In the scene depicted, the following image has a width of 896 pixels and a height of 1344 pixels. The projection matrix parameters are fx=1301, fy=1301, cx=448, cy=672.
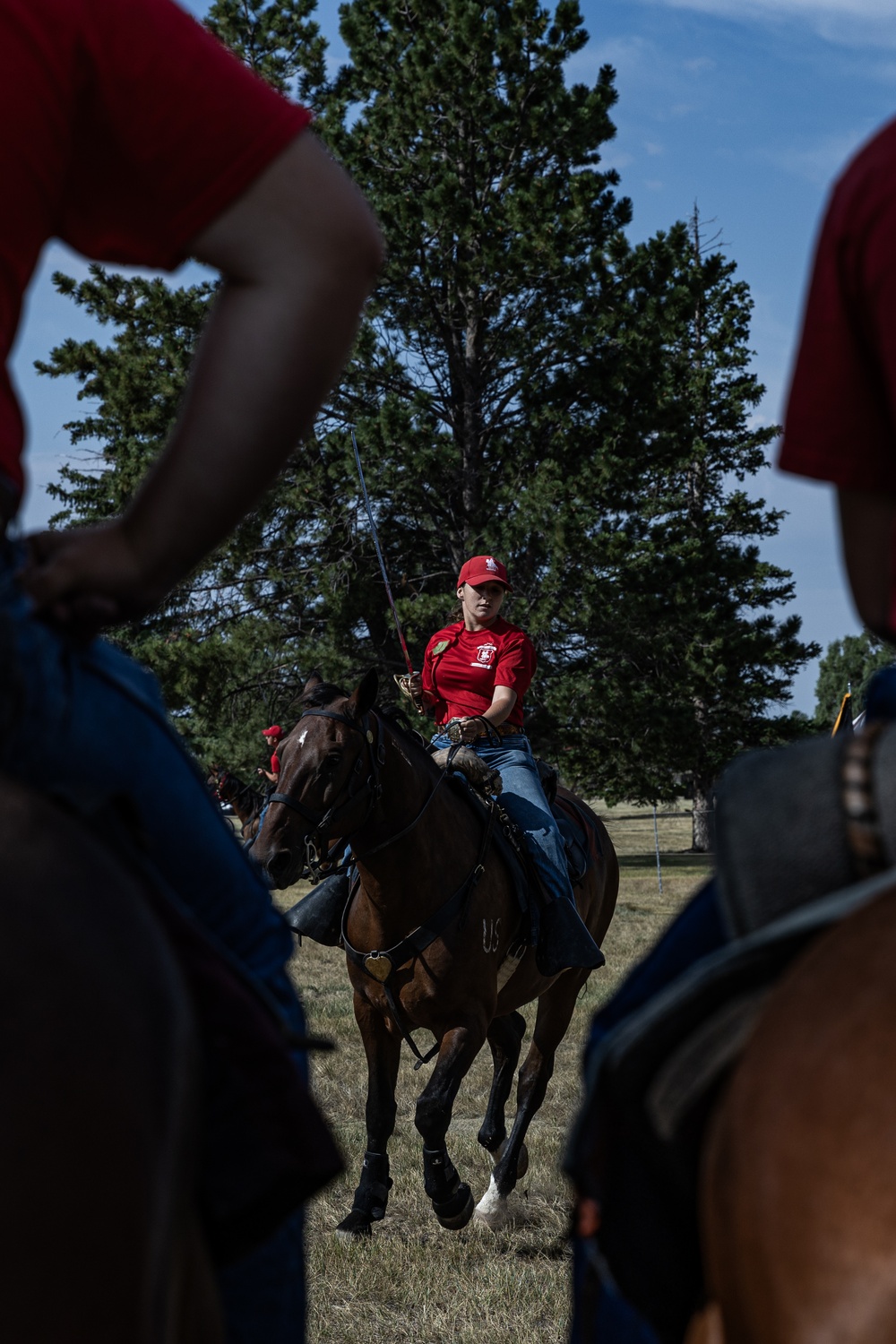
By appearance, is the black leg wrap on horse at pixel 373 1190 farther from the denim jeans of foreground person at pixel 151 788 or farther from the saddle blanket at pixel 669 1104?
the saddle blanket at pixel 669 1104

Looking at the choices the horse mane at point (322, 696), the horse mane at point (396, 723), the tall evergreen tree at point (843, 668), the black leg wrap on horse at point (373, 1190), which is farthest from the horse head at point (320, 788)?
the tall evergreen tree at point (843, 668)

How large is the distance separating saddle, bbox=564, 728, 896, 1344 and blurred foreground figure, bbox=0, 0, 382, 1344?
281 millimetres

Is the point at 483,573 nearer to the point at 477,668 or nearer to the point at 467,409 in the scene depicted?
the point at 477,668

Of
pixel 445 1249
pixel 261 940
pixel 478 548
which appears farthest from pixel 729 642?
pixel 261 940

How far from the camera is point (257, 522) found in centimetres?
1942

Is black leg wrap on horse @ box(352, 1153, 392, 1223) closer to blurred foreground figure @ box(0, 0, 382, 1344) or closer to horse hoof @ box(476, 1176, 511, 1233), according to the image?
horse hoof @ box(476, 1176, 511, 1233)

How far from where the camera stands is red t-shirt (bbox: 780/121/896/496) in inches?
48.4

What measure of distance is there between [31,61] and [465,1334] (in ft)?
14.7

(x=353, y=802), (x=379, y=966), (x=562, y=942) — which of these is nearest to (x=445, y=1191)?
(x=379, y=966)

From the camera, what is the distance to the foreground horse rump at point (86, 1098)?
88 cm

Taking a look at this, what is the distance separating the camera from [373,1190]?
5445 millimetres

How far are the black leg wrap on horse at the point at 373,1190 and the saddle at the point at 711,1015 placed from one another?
4474 mm

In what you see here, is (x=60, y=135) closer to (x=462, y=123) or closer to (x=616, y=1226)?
(x=616, y=1226)

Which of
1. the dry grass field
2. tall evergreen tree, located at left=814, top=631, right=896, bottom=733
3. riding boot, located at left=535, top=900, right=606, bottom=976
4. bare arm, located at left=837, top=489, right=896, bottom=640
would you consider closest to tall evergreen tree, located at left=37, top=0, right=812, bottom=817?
the dry grass field
